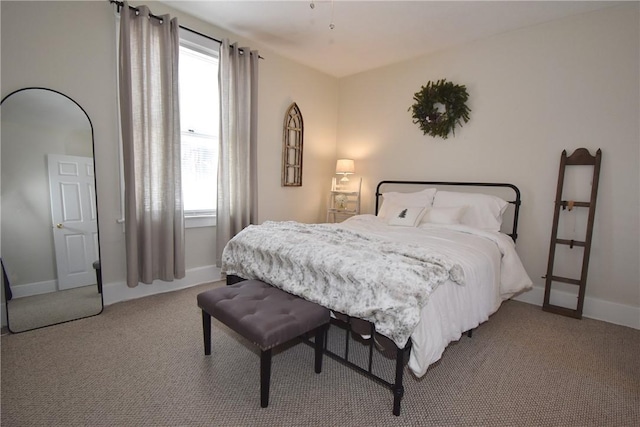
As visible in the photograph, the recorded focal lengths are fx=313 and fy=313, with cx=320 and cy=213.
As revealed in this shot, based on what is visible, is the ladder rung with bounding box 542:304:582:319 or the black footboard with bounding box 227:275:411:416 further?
the ladder rung with bounding box 542:304:582:319

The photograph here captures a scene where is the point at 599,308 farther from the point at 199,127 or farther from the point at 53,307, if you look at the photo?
the point at 53,307

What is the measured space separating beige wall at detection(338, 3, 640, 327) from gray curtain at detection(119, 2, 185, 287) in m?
2.72

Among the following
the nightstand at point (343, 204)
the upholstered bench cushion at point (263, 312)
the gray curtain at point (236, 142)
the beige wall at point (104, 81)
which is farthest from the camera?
the nightstand at point (343, 204)

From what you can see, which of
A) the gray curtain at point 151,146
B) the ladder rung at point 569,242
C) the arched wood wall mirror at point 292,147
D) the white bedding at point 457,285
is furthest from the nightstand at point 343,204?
the ladder rung at point 569,242

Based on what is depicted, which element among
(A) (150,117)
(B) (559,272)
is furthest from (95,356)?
(B) (559,272)

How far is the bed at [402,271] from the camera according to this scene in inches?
62.2

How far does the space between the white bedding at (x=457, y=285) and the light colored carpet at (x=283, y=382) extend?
1.03 feet

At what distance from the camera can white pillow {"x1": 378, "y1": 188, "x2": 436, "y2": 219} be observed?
348 centimetres

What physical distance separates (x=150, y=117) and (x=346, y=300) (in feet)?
7.89

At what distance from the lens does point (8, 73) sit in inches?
88.7

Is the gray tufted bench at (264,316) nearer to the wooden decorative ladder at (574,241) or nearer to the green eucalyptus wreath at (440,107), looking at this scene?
the wooden decorative ladder at (574,241)

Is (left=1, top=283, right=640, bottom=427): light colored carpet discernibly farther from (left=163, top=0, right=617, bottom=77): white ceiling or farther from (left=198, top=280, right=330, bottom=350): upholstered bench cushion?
(left=163, top=0, right=617, bottom=77): white ceiling

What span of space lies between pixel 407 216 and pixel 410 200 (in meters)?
0.45

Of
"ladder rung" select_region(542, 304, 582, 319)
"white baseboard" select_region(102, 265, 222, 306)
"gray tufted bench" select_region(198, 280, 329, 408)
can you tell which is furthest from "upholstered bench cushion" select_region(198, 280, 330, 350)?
"ladder rung" select_region(542, 304, 582, 319)
